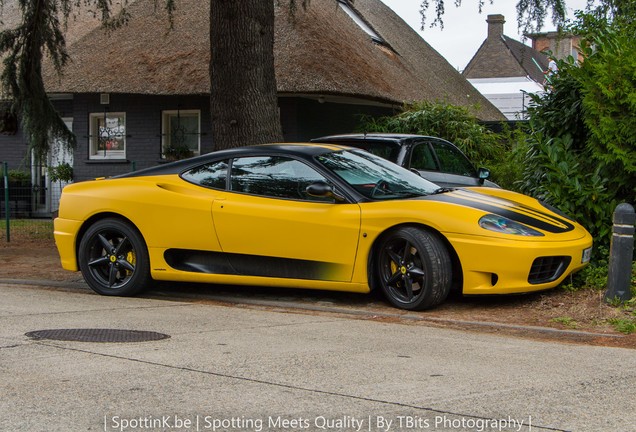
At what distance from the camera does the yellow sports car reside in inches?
317

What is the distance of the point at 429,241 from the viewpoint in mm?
8039

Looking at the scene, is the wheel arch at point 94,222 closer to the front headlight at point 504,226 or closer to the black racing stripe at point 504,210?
the black racing stripe at point 504,210

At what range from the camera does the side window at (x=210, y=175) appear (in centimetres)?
921

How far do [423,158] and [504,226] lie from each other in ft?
15.4

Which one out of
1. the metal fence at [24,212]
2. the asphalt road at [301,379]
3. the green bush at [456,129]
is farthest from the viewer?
the green bush at [456,129]

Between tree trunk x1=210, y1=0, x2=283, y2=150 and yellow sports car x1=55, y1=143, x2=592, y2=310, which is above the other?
tree trunk x1=210, y1=0, x2=283, y2=150

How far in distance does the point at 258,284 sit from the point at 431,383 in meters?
3.70

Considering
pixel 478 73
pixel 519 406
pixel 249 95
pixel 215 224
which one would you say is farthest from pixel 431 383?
pixel 478 73

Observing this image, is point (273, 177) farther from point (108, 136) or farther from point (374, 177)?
point (108, 136)

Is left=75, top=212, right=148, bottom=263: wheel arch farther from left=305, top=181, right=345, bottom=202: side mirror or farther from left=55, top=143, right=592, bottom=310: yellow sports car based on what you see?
left=305, top=181, right=345, bottom=202: side mirror

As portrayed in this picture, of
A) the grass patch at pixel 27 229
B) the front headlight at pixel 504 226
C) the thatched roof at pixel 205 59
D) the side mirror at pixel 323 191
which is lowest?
the grass patch at pixel 27 229

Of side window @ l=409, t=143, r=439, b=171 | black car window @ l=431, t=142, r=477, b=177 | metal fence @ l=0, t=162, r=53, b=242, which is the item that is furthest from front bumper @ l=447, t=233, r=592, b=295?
metal fence @ l=0, t=162, r=53, b=242

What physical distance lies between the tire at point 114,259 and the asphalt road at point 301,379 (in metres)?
1.42

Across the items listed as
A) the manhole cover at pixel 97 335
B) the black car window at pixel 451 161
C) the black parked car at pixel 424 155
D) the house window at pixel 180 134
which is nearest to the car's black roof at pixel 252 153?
the manhole cover at pixel 97 335
